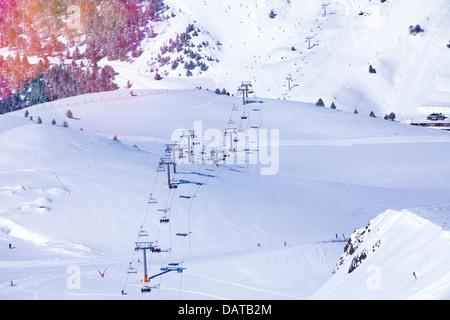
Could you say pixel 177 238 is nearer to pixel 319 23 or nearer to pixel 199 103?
pixel 199 103

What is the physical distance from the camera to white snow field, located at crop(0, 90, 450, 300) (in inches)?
1038

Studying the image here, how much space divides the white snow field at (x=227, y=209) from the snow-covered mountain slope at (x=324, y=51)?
2486cm

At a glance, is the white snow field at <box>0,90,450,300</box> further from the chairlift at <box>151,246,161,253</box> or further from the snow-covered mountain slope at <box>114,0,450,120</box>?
the snow-covered mountain slope at <box>114,0,450,120</box>

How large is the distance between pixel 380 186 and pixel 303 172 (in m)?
6.99

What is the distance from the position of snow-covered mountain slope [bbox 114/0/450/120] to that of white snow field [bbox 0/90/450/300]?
24.9 meters


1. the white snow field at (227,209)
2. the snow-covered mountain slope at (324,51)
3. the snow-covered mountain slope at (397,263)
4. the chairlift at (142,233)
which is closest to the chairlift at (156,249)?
the white snow field at (227,209)

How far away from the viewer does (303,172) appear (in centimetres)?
6431

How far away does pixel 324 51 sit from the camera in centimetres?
11788

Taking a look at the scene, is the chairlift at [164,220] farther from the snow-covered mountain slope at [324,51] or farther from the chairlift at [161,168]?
the snow-covered mountain slope at [324,51]

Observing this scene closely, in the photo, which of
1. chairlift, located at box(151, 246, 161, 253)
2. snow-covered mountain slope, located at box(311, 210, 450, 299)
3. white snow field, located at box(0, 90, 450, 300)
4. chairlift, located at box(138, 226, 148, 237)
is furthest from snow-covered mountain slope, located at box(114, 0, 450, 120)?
snow-covered mountain slope, located at box(311, 210, 450, 299)

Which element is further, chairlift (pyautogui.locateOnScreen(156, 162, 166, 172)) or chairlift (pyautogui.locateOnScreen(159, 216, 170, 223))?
chairlift (pyautogui.locateOnScreen(156, 162, 166, 172))

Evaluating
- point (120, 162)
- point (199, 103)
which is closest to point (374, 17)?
point (199, 103)

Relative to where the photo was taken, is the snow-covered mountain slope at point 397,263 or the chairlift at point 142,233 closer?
the snow-covered mountain slope at point 397,263

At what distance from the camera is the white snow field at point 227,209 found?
1038 inches
